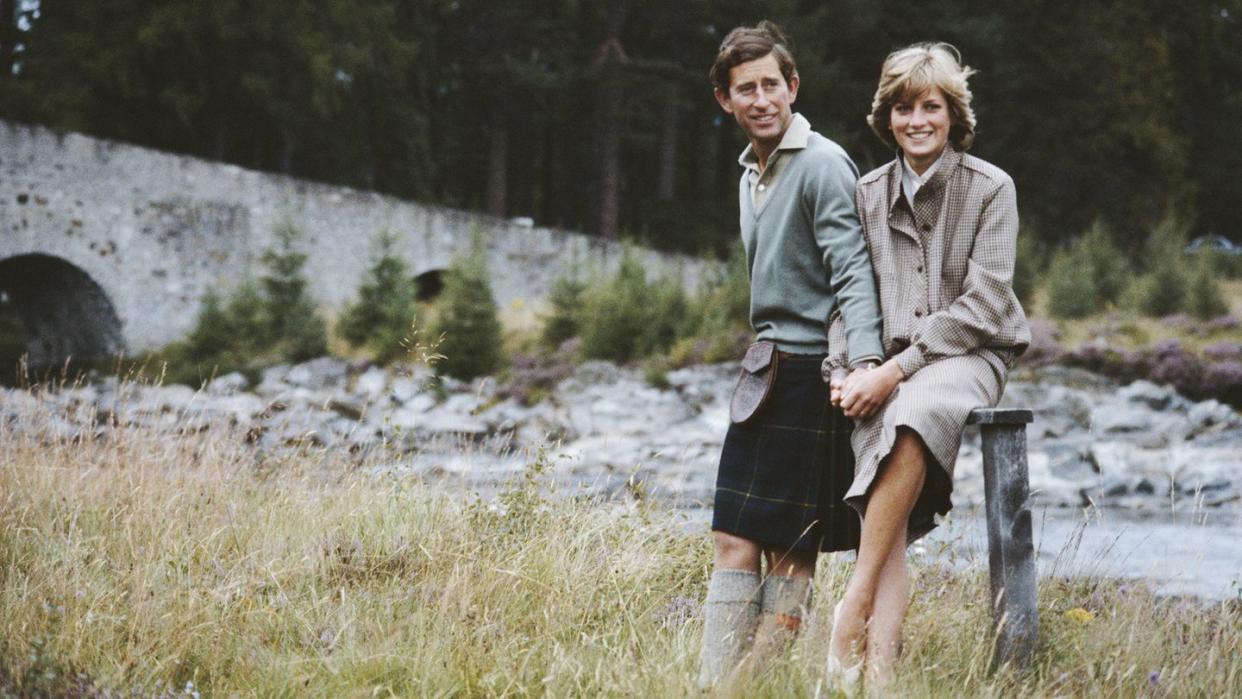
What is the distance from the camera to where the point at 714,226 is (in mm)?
24203

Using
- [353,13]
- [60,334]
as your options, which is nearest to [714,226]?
[353,13]

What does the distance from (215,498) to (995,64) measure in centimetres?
2244

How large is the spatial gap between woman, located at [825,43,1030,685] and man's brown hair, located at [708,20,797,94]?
0.25 m

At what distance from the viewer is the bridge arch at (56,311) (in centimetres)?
1546

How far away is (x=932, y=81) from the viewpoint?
7.77 feet

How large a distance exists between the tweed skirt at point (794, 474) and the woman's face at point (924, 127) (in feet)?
1.73

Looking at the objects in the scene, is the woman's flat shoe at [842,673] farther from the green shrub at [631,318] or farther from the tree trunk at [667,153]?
the tree trunk at [667,153]

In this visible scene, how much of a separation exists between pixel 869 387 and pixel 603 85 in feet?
64.7

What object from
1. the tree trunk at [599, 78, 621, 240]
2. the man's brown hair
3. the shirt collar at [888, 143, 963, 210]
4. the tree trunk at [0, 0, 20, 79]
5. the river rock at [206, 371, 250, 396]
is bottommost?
the river rock at [206, 371, 250, 396]

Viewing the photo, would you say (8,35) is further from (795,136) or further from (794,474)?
(794,474)

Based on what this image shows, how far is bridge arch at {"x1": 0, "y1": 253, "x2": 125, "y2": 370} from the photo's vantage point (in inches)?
609

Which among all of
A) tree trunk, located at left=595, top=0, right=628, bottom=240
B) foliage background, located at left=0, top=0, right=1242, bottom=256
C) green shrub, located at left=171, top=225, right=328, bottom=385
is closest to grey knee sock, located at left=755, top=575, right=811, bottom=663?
green shrub, located at left=171, top=225, right=328, bottom=385

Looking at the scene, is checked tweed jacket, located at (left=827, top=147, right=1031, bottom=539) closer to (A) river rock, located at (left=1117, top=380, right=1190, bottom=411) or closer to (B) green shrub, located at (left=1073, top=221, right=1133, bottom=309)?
(A) river rock, located at (left=1117, top=380, right=1190, bottom=411)

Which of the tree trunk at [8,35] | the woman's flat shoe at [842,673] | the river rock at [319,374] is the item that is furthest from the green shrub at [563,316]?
the tree trunk at [8,35]
